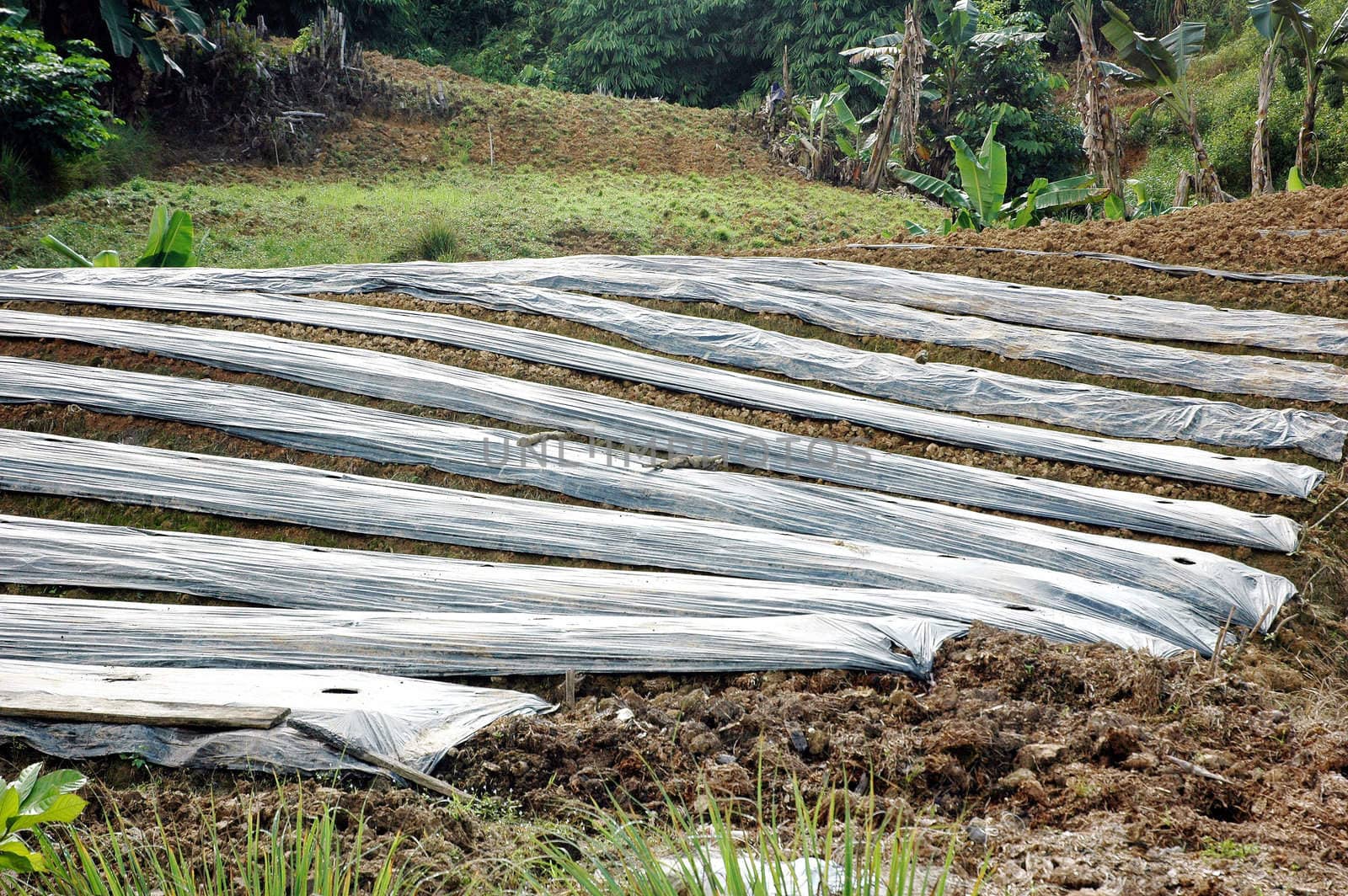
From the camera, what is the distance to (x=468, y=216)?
874 centimetres

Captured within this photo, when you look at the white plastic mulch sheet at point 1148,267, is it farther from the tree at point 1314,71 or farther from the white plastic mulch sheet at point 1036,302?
the tree at point 1314,71

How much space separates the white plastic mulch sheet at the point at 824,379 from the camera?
395cm

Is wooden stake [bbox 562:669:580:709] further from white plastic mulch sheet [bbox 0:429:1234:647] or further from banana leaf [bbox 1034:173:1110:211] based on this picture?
banana leaf [bbox 1034:173:1110:211]

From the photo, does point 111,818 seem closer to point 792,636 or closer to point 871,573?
point 792,636

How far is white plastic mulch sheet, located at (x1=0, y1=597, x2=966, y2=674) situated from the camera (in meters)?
2.52

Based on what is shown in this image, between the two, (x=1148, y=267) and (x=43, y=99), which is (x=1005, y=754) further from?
(x=43, y=99)

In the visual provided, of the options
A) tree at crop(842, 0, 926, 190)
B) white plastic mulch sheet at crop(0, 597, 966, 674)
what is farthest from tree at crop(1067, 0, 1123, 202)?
white plastic mulch sheet at crop(0, 597, 966, 674)

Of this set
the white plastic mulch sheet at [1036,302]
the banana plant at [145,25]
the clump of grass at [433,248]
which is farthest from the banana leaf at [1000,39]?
the banana plant at [145,25]

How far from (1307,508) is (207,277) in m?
5.62

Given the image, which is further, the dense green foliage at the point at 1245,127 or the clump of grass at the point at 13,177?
the dense green foliage at the point at 1245,127

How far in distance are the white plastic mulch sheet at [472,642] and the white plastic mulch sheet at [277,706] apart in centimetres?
9

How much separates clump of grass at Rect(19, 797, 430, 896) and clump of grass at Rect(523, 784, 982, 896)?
302 mm

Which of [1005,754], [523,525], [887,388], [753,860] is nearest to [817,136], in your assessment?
[887,388]

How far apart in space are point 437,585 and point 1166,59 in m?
7.16
